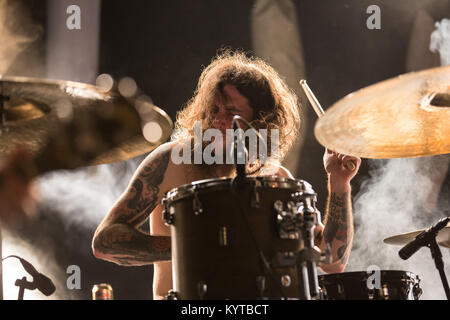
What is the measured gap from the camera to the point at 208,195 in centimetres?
174

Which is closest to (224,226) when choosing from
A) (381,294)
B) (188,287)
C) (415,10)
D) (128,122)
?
(188,287)

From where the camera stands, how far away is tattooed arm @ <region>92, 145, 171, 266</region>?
88.2 inches

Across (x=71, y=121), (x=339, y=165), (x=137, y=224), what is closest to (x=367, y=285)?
(x=339, y=165)

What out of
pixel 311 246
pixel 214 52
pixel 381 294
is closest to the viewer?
pixel 311 246

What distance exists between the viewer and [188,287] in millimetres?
1699

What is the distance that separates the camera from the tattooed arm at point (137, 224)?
2240 millimetres

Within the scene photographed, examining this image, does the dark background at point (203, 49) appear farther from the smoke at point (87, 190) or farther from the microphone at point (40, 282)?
the microphone at point (40, 282)

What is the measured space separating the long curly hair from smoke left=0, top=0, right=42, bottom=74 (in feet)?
4.18

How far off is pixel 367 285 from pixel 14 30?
2744 millimetres

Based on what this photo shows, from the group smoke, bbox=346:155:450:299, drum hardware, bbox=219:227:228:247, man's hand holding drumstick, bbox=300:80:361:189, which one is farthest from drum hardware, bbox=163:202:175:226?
smoke, bbox=346:155:450:299

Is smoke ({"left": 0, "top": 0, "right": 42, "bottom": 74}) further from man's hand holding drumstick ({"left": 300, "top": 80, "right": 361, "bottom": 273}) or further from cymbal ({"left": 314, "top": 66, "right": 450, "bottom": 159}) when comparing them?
cymbal ({"left": 314, "top": 66, "right": 450, "bottom": 159})

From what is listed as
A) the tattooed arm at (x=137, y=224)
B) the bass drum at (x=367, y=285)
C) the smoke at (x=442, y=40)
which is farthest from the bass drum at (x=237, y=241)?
the smoke at (x=442, y=40)

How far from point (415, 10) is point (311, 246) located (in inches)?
112
